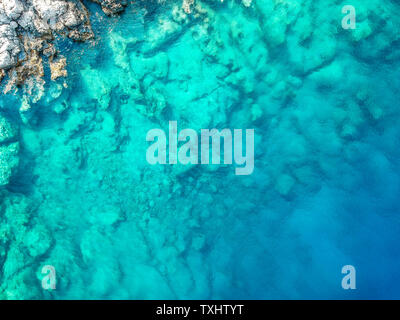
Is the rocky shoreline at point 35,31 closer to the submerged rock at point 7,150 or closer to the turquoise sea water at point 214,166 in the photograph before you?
the turquoise sea water at point 214,166

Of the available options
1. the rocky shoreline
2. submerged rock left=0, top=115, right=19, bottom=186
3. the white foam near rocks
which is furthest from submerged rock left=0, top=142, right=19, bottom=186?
the white foam near rocks

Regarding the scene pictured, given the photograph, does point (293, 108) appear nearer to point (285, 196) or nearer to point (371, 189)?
point (285, 196)

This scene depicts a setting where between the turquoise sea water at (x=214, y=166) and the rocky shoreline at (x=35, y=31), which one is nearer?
the rocky shoreline at (x=35, y=31)

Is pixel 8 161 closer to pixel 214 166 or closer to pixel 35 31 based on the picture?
pixel 35 31

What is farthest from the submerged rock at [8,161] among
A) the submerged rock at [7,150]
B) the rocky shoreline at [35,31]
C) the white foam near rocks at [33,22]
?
the white foam near rocks at [33,22]

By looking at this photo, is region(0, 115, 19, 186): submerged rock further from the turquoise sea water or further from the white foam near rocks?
the white foam near rocks

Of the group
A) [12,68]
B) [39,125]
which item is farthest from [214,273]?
[12,68]
